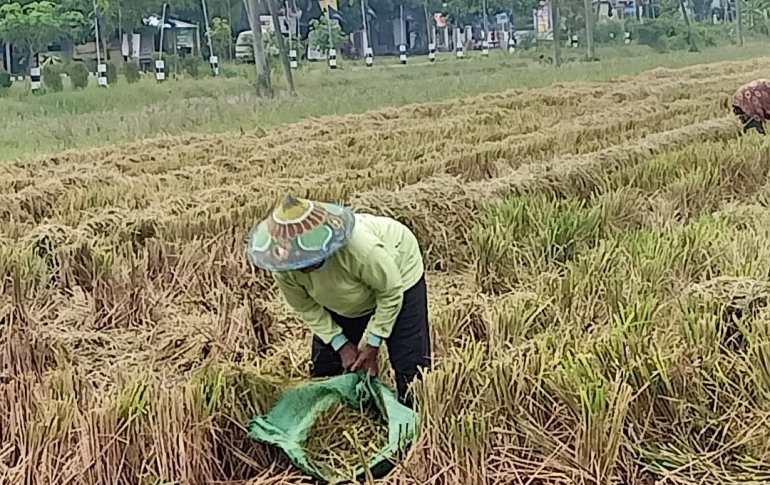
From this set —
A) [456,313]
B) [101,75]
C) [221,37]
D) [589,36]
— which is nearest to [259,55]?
[221,37]

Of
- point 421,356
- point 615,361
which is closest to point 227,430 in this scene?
point 421,356

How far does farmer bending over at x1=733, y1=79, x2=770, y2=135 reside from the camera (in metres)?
7.45

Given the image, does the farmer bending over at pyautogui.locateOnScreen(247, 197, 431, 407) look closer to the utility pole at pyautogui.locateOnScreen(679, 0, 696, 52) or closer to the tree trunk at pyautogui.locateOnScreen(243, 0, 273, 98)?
the tree trunk at pyautogui.locateOnScreen(243, 0, 273, 98)

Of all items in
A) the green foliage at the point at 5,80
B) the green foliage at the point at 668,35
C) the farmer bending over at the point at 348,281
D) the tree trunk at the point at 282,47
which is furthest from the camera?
the green foliage at the point at 668,35

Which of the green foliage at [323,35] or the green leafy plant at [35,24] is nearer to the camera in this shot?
the green leafy plant at [35,24]

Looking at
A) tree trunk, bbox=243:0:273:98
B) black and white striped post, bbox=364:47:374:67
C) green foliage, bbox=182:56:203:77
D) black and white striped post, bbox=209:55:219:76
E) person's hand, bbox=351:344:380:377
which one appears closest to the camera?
person's hand, bbox=351:344:380:377

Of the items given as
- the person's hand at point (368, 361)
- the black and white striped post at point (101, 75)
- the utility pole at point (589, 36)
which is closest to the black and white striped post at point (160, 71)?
the black and white striped post at point (101, 75)

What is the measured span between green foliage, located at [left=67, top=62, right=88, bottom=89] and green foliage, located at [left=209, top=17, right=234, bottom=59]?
2460mm

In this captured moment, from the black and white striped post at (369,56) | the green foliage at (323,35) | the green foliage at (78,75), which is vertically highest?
the green foliage at (323,35)

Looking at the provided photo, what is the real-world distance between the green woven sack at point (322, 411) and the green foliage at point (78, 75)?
8213 mm

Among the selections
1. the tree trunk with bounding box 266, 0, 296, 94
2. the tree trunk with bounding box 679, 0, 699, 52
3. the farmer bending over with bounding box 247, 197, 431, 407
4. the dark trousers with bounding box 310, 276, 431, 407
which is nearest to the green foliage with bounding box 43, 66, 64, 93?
the tree trunk with bounding box 266, 0, 296, 94

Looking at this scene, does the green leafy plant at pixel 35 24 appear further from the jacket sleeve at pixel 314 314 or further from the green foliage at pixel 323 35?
the jacket sleeve at pixel 314 314

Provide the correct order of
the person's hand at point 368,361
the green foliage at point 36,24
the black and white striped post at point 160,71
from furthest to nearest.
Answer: the black and white striped post at point 160,71, the green foliage at point 36,24, the person's hand at point 368,361

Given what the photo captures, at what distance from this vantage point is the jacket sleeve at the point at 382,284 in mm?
2518
